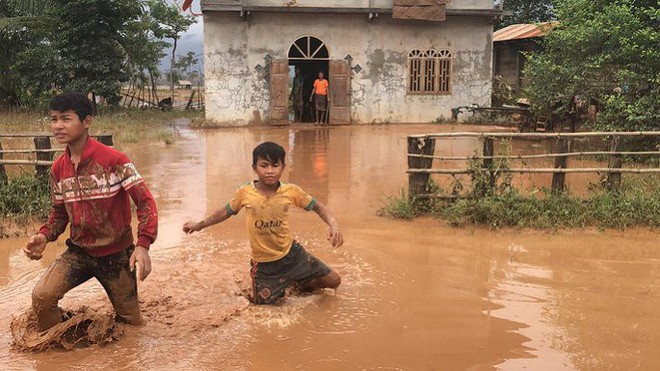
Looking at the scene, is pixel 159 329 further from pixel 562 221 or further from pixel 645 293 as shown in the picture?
pixel 562 221

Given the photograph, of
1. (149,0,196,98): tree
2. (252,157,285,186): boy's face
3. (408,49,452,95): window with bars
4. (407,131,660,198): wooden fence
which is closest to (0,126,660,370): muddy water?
(407,131,660,198): wooden fence

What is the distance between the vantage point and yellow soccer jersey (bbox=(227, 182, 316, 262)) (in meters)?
4.01

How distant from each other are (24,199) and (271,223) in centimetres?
392

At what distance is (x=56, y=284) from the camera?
3.45m

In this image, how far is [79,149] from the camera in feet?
11.3

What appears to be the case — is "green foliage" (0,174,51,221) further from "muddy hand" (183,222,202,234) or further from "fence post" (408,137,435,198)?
"fence post" (408,137,435,198)

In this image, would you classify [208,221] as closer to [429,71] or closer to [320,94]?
[320,94]

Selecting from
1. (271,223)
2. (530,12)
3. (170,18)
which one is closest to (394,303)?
(271,223)

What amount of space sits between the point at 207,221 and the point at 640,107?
26.7 ft

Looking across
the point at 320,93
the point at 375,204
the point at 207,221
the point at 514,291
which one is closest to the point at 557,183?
the point at 375,204

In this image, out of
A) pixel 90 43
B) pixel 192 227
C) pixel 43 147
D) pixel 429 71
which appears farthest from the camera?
pixel 90 43

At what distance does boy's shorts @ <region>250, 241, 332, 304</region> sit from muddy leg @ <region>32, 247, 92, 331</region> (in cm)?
109

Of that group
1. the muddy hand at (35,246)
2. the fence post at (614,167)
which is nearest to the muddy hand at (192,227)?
the muddy hand at (35,246)

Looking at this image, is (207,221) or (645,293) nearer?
(207,221)
